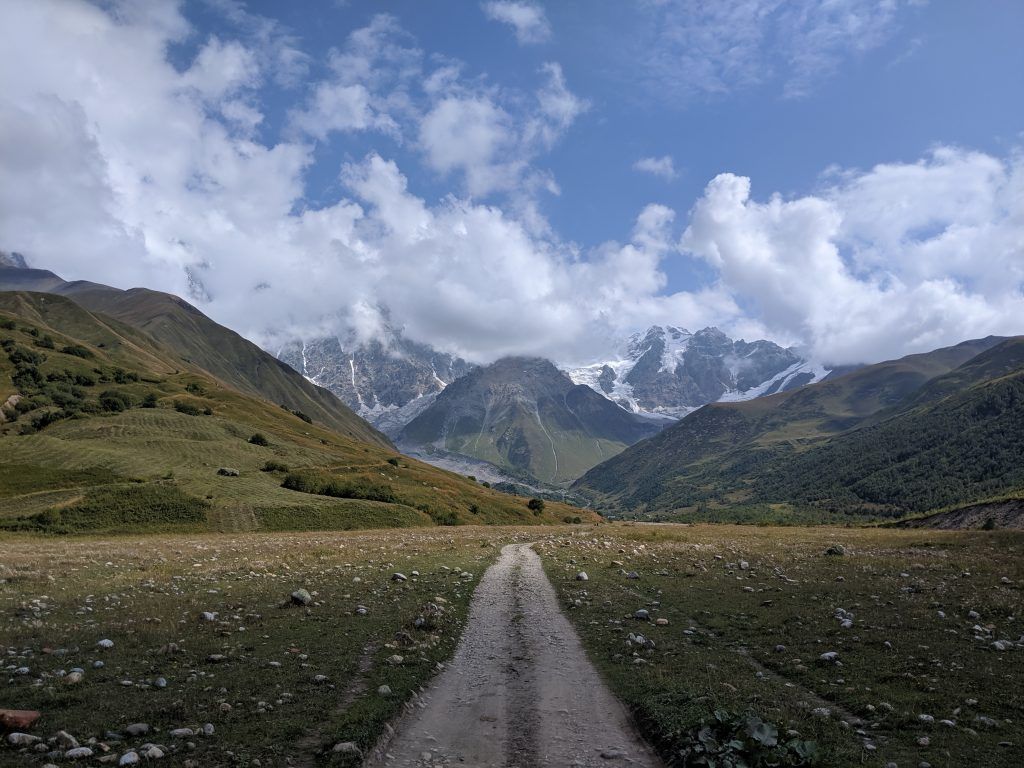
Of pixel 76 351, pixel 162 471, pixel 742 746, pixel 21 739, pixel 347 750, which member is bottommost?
pixel 347 750

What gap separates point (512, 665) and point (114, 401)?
4502 inches

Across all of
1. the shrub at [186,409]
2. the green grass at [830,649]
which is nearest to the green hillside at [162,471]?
the shrub at [186,409]

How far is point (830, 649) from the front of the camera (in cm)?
1475

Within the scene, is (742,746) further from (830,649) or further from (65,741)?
(65,741)

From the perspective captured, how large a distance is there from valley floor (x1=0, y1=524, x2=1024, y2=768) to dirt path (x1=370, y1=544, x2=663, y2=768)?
0.19ft

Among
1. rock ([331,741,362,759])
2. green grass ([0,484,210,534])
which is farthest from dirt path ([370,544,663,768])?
green grass ([0,484,210,534])

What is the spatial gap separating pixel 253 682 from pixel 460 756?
17.7ft

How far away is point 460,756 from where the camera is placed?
984cm

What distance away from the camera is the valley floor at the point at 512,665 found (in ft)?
31.9

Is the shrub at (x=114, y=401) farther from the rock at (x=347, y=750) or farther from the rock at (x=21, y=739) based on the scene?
the rock at (x=347, y=750)

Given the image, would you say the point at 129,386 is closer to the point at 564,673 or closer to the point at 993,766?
the point at 564,673

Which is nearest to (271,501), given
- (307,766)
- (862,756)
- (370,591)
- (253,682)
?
(370,591)

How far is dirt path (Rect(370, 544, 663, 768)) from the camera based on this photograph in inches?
387

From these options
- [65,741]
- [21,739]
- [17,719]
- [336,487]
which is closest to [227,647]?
[17,719]
